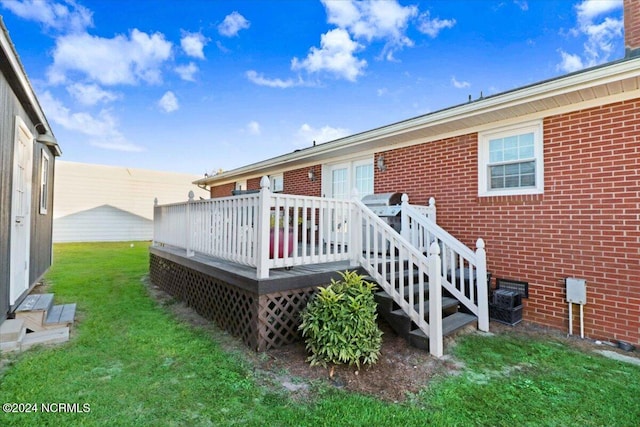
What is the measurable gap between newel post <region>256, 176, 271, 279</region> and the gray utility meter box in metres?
4.06

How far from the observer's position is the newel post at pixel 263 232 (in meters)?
3.53

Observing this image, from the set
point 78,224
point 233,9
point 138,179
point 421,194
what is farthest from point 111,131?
point 421,194

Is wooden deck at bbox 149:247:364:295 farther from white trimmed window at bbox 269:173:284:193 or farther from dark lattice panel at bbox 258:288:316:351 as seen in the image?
white trimmed window at bbox 269:173:284:193

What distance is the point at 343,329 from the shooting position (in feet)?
10.2

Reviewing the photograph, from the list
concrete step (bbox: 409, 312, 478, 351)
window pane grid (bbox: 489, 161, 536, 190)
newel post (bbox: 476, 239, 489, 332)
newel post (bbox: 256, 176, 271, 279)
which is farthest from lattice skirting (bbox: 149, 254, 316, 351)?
window pane grid (bbox: 489, 161, 536, 190)

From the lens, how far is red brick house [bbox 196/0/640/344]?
387 cm

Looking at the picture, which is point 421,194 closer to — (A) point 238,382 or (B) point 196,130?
(A) point 238,382

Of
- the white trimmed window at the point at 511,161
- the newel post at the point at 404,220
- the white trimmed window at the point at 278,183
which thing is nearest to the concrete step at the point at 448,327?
the newel post at the point at 404,220

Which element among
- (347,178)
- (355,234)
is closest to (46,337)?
(355,234)

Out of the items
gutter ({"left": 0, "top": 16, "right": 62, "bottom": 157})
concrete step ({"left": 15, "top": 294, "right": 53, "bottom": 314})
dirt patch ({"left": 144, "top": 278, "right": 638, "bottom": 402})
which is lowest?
dirt patch ({"left": 144, "top": 278, "right": 638, "bottom": 402})

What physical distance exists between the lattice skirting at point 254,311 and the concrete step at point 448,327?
134 cm

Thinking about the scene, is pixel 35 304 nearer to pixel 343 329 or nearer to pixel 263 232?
pixel 263 232

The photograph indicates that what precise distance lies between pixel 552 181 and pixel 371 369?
3.74m

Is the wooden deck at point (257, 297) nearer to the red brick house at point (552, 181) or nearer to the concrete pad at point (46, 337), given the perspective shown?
the concrete pad at point (46, 337)
